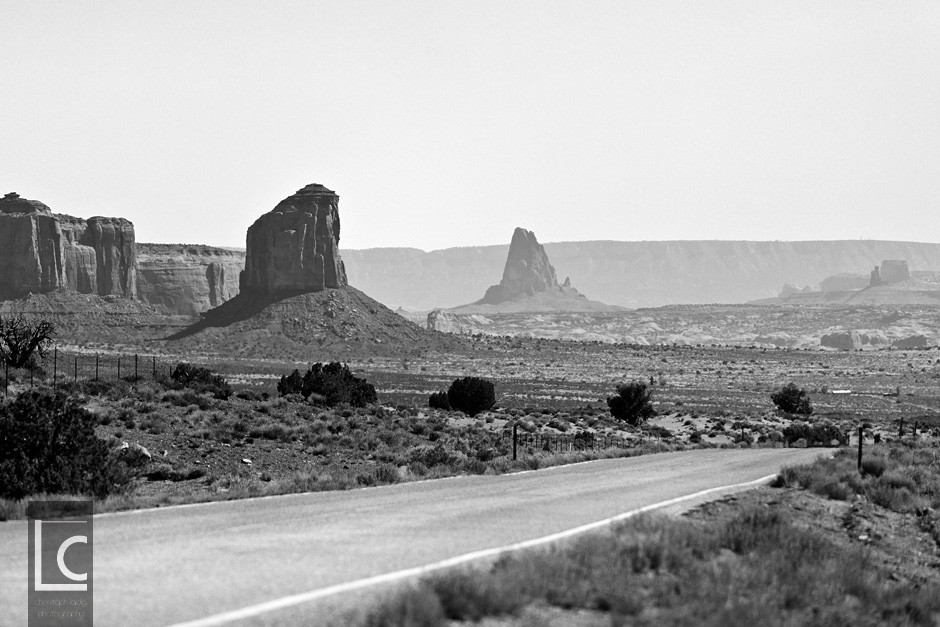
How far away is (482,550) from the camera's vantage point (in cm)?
1045

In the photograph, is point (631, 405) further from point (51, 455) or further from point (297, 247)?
point (297, 247)

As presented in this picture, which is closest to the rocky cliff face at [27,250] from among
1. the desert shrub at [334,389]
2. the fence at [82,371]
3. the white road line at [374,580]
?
the fence at [82,371]

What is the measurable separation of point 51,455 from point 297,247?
4466 inches

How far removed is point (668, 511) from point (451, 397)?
1417 inches

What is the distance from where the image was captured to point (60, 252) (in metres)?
158

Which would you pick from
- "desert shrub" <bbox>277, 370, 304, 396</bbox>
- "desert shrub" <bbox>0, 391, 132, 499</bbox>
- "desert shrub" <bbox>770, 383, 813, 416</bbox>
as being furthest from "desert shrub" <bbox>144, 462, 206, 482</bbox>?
"desert shrub" <bbox>770, 383, 813, 416</bbox>

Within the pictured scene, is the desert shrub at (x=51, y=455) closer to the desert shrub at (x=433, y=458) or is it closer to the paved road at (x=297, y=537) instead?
the paved road at (x=297, y=537)

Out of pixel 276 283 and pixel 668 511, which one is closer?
pixel 668 511

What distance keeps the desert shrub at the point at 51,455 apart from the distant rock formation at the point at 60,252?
14278 cm

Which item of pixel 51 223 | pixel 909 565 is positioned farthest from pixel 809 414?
pixel 51 223

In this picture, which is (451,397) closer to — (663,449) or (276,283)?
(663,449)

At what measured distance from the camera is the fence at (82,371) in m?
38.7

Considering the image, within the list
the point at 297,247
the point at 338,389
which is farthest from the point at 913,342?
the point at 338,389

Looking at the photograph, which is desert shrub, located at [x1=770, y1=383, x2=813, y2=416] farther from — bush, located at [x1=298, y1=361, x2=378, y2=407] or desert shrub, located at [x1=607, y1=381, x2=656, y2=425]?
bush, located at [x1=298, y1=361, x2=378, y2=407]
